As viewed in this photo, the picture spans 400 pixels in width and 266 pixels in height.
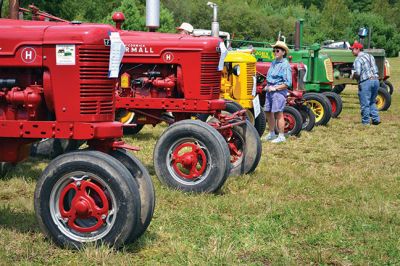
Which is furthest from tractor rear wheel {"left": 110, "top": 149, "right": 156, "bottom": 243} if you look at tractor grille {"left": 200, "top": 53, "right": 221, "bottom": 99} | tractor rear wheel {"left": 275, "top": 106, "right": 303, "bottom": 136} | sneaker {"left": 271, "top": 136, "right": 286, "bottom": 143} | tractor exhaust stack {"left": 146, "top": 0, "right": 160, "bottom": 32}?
tractor rear wheel {"left": 275, "top": 106, "right": 303, "bottom": 136}

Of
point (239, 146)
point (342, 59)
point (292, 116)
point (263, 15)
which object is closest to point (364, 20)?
point (263, 15)

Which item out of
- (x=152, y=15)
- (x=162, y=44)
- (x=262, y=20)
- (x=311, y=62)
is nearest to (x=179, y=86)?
(x=162, y=44)

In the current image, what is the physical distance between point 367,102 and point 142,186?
8.64 m

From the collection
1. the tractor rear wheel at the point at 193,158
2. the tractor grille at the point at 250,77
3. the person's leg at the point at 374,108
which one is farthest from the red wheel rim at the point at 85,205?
the person's leg at the point at 374,108

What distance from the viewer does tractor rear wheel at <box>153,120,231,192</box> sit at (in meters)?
5.32

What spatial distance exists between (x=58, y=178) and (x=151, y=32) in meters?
3.63

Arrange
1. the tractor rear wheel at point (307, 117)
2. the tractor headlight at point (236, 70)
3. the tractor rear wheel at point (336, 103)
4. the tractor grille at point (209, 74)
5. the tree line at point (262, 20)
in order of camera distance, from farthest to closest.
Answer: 1. the tree line at point (262, 20)
2. the tractor rear wheel at point (336, 103)
3. the tractor rear wheel at point (307, 117)
4. the tractor headlight at point (236, 70)
5. the tractor grille at point (209, 74)

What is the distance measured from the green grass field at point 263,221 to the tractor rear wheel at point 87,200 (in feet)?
0.34

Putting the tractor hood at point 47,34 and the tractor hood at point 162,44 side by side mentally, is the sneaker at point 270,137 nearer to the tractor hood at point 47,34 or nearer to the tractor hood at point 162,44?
the tractor hood at point 162,44

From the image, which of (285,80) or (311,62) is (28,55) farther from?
(311,62)

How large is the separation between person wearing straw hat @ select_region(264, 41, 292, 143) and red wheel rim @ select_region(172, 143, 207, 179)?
3.61 m

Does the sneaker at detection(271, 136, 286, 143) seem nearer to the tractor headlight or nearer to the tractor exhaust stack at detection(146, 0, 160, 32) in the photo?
the tractor headlight

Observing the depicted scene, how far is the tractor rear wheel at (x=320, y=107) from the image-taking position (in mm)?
11148

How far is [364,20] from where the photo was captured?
189 feet
